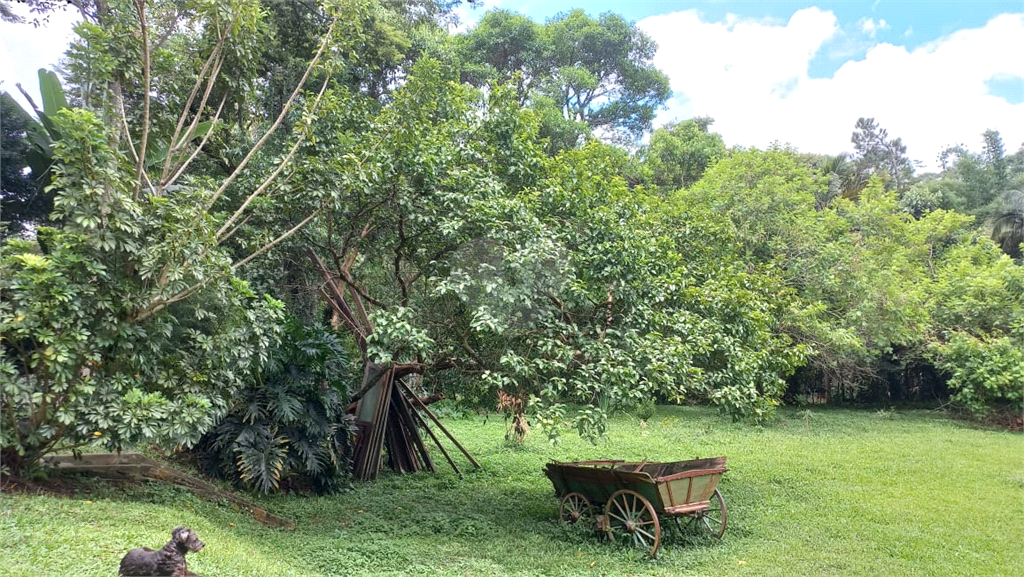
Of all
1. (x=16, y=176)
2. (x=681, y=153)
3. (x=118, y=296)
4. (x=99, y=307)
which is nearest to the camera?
(x=99, y=307)

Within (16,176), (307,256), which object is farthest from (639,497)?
(16,176)

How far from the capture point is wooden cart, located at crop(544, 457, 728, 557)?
5277 mm

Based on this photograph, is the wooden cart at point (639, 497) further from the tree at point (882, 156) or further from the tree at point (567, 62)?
the tree at point (882, 156)

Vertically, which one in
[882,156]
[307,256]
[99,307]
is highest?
[882,156]

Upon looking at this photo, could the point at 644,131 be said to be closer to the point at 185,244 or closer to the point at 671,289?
the point at 671,289

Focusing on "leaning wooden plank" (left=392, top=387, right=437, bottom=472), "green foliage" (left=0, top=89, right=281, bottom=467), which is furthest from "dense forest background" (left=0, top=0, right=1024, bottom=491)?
"leaning wooden plank" (left=392, top=387, right=437, bottom=472)

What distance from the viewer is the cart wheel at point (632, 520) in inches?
215

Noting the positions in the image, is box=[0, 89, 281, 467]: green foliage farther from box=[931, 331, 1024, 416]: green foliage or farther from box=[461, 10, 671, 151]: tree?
box=[931, 331, 1024, 416]: green foliage

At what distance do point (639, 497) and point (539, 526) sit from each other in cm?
137

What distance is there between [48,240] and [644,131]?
17806 mm

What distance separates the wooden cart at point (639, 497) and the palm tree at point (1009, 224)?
11272mm

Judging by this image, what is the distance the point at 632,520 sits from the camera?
18.1 feet

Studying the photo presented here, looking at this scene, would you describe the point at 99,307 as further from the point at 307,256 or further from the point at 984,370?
the point at 984,370

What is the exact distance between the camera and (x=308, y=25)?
8711 millimetres
